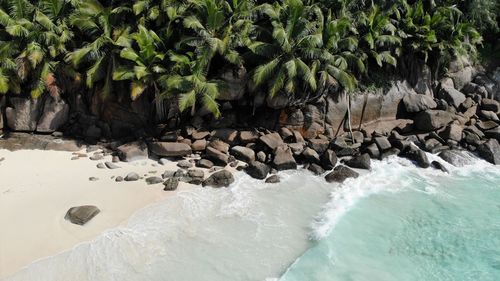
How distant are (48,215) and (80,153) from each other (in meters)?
5.06

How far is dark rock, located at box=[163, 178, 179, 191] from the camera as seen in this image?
591 inches

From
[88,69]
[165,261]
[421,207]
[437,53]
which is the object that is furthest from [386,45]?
[165,261]

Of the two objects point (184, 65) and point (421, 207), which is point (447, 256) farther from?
Answer: point (184, 65)

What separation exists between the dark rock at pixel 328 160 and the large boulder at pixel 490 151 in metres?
8.26

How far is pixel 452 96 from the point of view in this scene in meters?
23.5

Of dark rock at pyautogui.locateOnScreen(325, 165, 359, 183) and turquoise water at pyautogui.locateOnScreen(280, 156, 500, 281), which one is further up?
dark rock at pyautogui.locateOnScreen(325, 165, 359, 183)

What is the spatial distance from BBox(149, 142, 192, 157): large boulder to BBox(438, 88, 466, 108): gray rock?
15.8m

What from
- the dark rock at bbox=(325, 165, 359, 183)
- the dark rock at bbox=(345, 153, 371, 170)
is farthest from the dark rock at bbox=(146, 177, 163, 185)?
the dark rock at bbox=(345, 153, 371, 170)

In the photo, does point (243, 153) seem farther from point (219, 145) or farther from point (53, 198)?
point (53, 198)

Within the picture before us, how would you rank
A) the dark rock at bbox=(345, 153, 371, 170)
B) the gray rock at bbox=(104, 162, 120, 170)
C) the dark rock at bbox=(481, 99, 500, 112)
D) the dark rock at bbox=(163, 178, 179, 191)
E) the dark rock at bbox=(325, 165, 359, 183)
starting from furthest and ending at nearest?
1. the dark rock at bbox=(481, 99, 500, 112)
2. the dark rock at bbox=(345, 153, 371, 170)
3. the dark rock at bbox=(325, 165, 359, 183)
4. the gray rock at bbox=(104, 162, 120, 170)
5. the dark rock at bbox=(163, 178, 179, 191)

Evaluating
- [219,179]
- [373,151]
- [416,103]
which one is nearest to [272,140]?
[219,179]

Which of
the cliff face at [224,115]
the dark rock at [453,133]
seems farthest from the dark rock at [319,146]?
the dark rock at [453,133]

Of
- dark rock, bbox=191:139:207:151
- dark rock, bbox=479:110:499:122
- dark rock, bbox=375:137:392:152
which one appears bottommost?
dark rock, bbox=191:139:207:151

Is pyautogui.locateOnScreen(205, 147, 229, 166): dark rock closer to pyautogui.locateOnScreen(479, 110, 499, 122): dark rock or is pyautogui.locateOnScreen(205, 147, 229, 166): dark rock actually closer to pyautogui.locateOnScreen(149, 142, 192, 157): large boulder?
pyautogui.locateOnScreen(149, 142, 192, 157): large boulder
